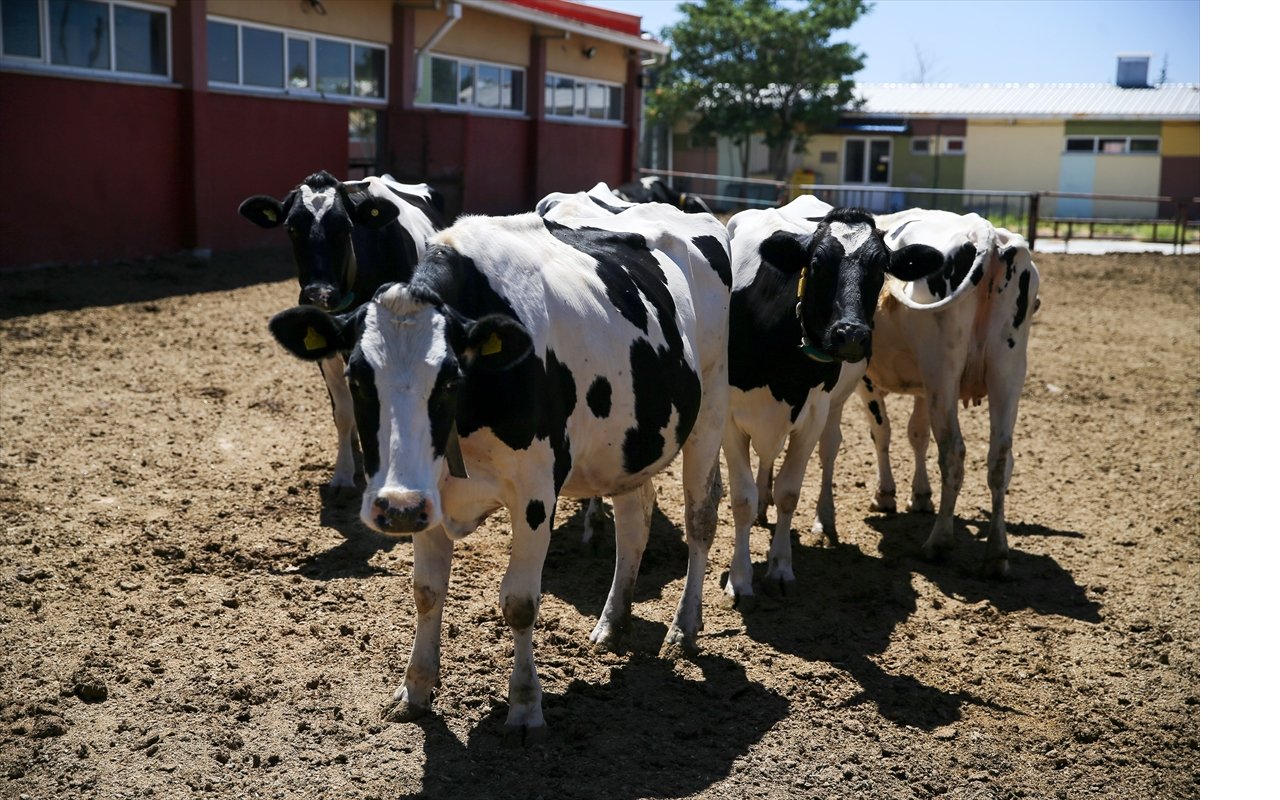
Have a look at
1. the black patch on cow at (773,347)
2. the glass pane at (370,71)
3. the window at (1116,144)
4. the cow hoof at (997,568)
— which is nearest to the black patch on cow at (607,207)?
the black patch on cow at (773,347)

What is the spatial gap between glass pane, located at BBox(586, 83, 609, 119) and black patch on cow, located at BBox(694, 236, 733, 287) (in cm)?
2088

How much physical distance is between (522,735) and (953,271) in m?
3.67

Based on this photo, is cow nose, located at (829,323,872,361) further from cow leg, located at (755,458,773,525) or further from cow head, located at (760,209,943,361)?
cow leg, located at (755,458,773,525)

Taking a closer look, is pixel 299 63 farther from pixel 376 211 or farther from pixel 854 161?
pixel 854 161

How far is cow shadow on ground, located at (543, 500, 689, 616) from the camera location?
6188mm

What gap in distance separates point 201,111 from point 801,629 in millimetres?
12387

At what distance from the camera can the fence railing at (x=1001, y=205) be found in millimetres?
28750

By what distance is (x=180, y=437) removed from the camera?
837 centimetres

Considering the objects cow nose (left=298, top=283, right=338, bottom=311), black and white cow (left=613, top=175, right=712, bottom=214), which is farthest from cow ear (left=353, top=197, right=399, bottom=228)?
black and white cow (left=613, top=175, right=712, bottom=214)

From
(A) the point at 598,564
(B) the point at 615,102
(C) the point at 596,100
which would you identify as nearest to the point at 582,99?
(C) the point at 596,100

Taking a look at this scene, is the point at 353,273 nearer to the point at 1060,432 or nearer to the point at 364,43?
the point at 1060,432

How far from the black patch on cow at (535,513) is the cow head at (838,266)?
1973mm

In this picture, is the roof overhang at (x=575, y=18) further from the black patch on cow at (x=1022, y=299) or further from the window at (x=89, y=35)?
the black patch on cow at (x=1022, y=299)
